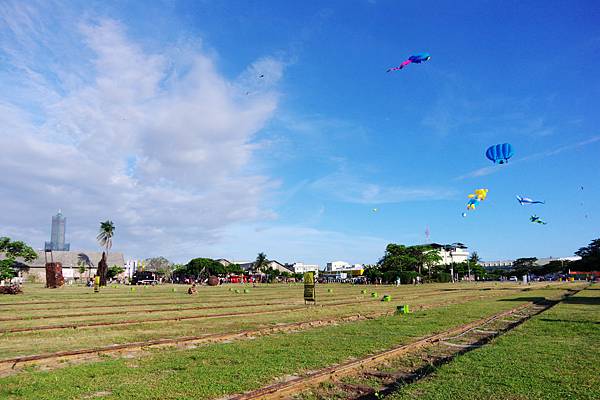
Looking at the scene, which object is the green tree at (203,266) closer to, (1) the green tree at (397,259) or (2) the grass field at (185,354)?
(1) the green tree at (397,259)

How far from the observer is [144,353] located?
12492 millimetres

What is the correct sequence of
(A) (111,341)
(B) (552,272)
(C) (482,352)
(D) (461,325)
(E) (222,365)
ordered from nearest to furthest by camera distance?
(E) (222,365) → (C) (482,352) → (A) (111,341) → (D) (461,325) → (B) (552,272)

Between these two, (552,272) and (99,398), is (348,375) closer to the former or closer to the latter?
(99,398)

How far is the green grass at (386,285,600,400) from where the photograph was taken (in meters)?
7.88

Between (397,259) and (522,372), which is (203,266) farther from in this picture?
(522,372)

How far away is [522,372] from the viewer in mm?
9477

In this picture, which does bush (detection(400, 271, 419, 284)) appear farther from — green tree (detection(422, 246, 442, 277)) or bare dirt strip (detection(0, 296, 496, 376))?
bare dirt strip (detection(0, 296, 496, 376))

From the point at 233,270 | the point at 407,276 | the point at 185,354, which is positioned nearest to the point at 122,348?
the point at 185,354

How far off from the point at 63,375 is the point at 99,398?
233cm

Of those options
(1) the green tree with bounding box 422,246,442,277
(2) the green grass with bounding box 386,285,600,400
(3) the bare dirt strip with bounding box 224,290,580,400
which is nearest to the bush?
(1) the green tree with bounding box 422,246,442,277

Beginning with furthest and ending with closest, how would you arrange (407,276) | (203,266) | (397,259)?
(203,266), (397,259), (407,276)

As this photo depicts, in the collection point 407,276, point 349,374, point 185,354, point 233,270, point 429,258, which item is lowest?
point 407,276

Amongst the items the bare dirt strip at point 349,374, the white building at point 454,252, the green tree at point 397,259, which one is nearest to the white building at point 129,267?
the green tree at point 397,259

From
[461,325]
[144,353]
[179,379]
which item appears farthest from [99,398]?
[461,325]
